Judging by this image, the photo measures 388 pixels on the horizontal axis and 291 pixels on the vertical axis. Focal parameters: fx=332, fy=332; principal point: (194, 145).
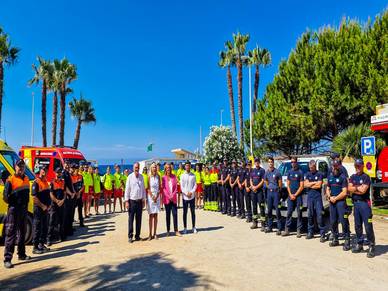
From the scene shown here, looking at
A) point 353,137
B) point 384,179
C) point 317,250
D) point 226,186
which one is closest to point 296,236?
point 317,250

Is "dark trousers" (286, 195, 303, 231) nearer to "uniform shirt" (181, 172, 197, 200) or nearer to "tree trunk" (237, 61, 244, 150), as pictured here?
"uniform shirt" (181, 172, 197, 200)

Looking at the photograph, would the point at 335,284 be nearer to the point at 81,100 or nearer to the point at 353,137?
the point at 353,137

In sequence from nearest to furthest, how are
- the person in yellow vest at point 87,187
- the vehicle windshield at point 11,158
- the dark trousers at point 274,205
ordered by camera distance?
the vehicle windshield at point 11,158, the dark trousers at point 274,205, the person in yellow vest at point 87,187

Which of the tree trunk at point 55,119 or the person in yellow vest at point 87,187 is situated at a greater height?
the tree trunk at point 55,119

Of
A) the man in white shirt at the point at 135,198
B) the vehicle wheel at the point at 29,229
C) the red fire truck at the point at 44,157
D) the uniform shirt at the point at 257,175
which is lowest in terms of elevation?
the vehicle wheel at the point at 29,229

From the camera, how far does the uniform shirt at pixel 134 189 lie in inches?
335

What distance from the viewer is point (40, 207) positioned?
7.44m

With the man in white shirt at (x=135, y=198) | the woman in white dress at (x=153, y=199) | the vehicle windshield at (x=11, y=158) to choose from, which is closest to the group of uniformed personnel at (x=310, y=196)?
the woman in white dress at (x=153, y=199)

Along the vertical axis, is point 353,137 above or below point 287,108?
below

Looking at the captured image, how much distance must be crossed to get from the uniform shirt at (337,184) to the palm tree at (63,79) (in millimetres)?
27448

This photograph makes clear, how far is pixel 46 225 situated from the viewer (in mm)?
8125

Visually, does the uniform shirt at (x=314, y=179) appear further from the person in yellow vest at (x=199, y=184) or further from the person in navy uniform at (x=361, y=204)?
the person in yellow vest at (x=199, y=184)

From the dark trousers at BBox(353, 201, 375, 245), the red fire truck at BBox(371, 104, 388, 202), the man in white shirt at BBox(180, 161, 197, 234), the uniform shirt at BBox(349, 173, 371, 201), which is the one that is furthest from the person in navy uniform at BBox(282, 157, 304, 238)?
the red fire truck at BBox(371, 104, 388, 202)

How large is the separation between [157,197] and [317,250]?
4.08 metres
